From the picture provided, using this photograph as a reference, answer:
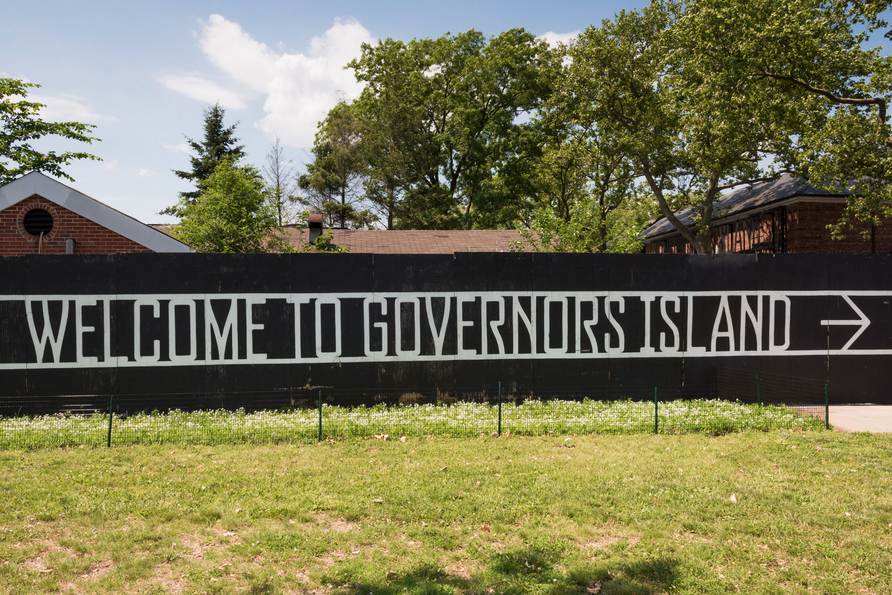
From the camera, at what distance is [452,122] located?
3784 cm

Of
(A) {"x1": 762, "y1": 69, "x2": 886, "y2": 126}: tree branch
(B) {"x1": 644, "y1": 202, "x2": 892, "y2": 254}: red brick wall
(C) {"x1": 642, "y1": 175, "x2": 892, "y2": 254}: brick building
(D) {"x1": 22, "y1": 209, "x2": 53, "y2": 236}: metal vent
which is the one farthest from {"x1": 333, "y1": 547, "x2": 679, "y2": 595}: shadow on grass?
(B) {"x1": 644, "y1": 202, "x2": 892, "y2": 254}: red brick wall

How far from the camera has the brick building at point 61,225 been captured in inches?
584

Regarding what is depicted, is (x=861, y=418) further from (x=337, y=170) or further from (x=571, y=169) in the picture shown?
(x=337, y=170)

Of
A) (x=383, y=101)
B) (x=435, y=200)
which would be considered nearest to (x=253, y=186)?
(x=435, y=200)

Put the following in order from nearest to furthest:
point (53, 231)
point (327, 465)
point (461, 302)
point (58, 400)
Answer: point (327, 465)
point (58, 400)
point (461, 302)
point (53, 231)

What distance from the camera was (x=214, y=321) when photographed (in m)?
10.5

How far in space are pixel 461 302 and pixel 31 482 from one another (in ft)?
22.9

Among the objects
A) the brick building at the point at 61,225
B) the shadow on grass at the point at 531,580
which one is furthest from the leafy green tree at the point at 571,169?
the shadow on grass at the point at 531,580

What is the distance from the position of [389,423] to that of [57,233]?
1153 centimetres

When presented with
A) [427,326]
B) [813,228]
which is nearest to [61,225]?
[427,326]

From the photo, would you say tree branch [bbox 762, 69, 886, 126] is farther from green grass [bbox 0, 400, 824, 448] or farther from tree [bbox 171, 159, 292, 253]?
tree [bbox 171, 159, 292, 253]

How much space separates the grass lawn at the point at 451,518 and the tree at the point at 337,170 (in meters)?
38.3

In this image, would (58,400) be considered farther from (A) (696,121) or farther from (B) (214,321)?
(A) (696,121)

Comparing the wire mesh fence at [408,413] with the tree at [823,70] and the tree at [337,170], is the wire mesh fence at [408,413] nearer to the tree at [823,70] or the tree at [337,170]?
the tree at [823,70]
